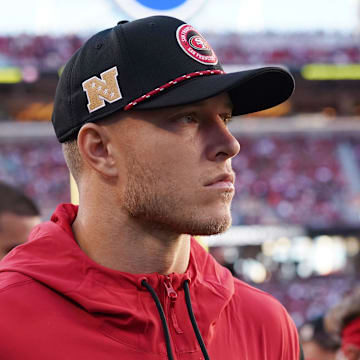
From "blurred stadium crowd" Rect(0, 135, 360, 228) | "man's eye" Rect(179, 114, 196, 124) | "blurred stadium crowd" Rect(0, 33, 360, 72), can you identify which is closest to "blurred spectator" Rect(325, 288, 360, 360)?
"man's eye" Rect(179, 114, 196, 124)

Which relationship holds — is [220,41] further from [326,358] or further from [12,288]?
[12,288]

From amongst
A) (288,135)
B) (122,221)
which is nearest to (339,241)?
(288,135)

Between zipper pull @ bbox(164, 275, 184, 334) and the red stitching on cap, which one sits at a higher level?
the red stitching on cap

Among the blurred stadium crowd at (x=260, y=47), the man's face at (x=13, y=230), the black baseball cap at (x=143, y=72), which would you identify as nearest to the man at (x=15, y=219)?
the man's face at (x=13, y=230)

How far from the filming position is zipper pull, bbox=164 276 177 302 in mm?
1303

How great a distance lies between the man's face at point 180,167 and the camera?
1.29 m

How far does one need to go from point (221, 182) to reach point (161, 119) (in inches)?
6.9

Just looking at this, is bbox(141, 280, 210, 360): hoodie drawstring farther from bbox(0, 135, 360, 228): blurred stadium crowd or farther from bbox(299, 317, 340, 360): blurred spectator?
bbox(0, 135, 360, 228): blurred stadium crowd

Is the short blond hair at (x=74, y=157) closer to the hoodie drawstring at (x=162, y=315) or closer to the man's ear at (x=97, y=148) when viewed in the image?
the man's ear at (x=97, y=148)

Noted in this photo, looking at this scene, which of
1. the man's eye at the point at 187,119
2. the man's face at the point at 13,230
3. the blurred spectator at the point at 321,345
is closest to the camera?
the man's eye at the point at 187,119

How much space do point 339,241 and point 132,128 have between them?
14.5 meters

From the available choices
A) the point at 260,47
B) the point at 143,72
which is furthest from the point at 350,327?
the point at 260,47

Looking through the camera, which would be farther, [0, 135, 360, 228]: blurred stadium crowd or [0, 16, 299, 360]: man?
→ [0, 135, 360, 228]: blurred stadium crowd

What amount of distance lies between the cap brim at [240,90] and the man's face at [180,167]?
35 mm
